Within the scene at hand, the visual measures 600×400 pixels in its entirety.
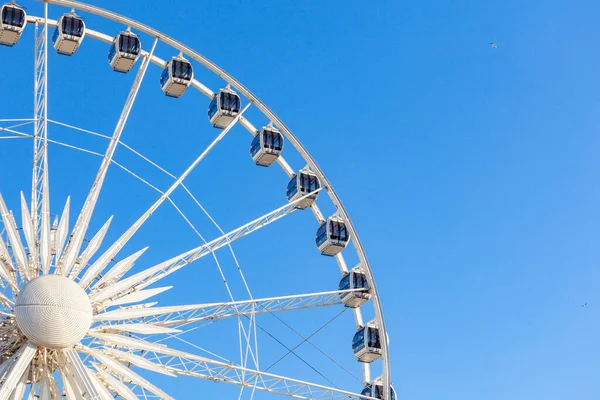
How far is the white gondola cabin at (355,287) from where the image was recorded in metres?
34.1

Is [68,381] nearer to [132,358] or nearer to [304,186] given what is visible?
[132,358]

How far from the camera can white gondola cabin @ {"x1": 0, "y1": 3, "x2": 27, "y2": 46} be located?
3306 cm

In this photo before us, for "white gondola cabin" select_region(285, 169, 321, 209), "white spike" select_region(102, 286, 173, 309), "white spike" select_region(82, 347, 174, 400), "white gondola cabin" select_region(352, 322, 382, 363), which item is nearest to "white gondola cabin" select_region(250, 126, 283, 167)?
"white gondola cabin" select_region(285, 169, 321, 209)

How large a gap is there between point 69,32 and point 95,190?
577cm

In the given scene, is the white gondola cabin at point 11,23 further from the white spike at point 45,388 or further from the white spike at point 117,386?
the white spike at point 117,386

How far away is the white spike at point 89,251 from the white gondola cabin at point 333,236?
7929 millimetres

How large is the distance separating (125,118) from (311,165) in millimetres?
5635

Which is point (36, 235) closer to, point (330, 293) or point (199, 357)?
point (199, 357)

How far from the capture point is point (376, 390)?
32750mm

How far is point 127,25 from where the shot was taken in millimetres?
33906

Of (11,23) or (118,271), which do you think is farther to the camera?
(11,23)

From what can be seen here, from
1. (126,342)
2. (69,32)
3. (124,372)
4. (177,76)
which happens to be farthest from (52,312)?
(177,76)

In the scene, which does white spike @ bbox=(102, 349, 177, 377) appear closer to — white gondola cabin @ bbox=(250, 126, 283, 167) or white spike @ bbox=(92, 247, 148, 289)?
white spike @ bbox=(92, 247, 148, 289)

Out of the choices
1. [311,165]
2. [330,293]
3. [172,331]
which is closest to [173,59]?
[311,165]
